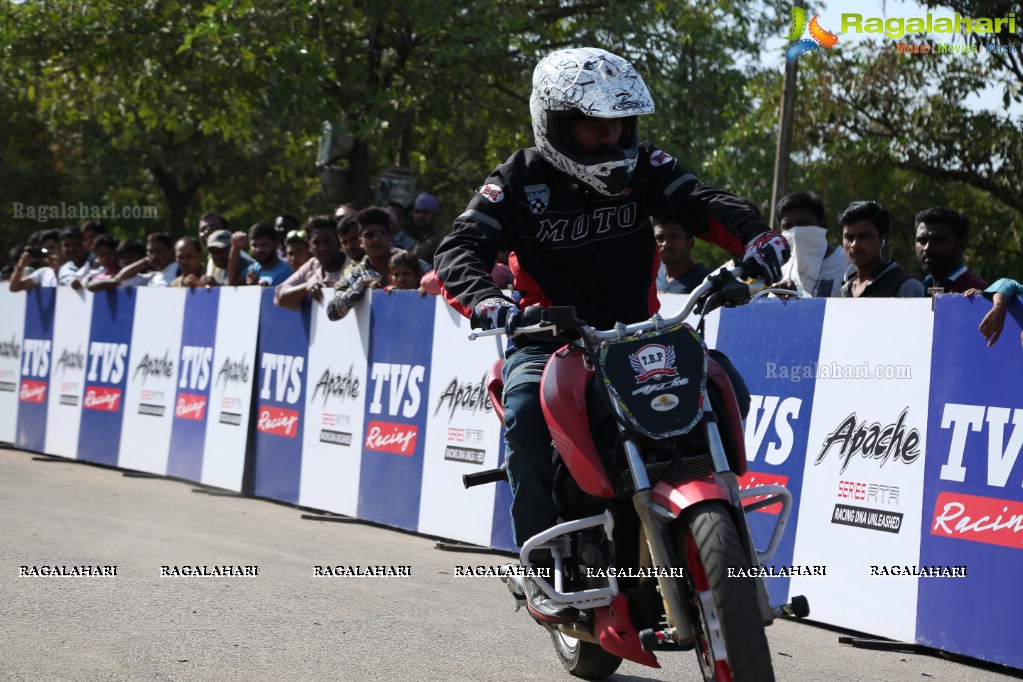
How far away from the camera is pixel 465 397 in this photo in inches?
366

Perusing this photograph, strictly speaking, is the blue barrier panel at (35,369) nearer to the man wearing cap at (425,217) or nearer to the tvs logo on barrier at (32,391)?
the tvs logo on barrier at (32,391)

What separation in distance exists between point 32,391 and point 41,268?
1.70m

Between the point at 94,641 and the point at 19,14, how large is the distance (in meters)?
17.8

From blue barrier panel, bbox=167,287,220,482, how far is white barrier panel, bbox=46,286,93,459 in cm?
196

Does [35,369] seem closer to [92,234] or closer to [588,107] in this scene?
[92,234]

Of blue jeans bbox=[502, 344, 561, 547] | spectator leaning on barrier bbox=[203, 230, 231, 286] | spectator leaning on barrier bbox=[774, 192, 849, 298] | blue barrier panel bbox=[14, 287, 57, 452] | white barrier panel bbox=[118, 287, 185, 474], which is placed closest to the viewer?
blue jeans bbox=[502, 344, 561, 547]

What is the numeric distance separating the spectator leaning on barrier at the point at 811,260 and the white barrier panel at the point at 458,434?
1.86 metres

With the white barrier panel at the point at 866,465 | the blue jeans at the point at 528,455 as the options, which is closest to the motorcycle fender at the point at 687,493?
the blue jeans at the point at 528,455

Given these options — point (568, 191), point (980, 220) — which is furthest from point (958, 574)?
point (980, 220)

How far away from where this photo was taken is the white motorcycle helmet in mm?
4809

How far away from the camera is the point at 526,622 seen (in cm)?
666

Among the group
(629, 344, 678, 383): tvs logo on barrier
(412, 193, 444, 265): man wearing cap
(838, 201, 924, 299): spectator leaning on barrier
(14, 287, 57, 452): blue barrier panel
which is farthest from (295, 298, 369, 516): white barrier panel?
(629, 344, 678, 383): tvs logo on barrier

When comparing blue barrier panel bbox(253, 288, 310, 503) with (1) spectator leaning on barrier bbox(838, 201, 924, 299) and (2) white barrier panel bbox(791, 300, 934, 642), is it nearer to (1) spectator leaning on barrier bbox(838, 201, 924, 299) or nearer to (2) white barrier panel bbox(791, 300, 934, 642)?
(1) spectator leaning on barrier bbox(838, 201, 924, 299)

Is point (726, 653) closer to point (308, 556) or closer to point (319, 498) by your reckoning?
point (308, 556)
